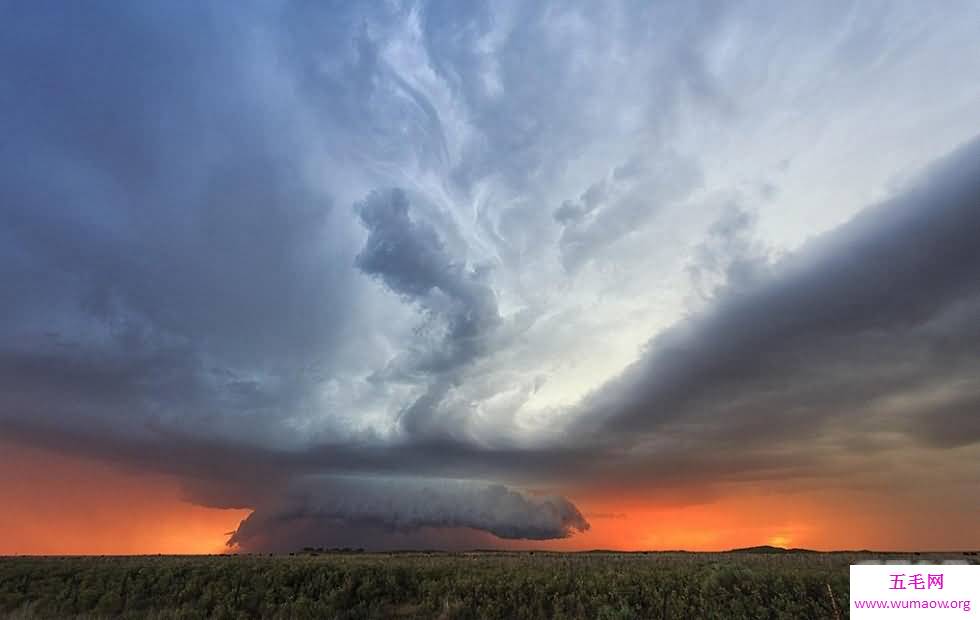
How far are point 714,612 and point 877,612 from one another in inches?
626

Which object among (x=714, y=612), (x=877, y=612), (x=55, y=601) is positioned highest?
(x=877, y=612)

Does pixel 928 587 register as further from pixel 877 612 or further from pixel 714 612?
pixel 714 612

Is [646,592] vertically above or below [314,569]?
above

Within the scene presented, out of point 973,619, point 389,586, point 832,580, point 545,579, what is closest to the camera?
point 973,619

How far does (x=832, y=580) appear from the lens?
23.7 meters

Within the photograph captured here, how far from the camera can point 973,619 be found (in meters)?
7.94

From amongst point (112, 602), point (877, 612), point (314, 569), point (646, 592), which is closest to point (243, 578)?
point (314, 569)

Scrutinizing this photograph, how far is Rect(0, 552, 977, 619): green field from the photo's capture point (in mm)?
22938

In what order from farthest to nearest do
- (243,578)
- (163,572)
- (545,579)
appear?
(163,572) < (243,578) < (545,579)

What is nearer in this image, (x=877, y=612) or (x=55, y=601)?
(x=877, y=612)

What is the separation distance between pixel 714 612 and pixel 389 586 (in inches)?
697

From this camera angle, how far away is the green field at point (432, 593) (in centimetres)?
2294

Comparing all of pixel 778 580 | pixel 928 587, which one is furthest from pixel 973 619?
pixel 778 580

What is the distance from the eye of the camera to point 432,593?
95.6 feet
